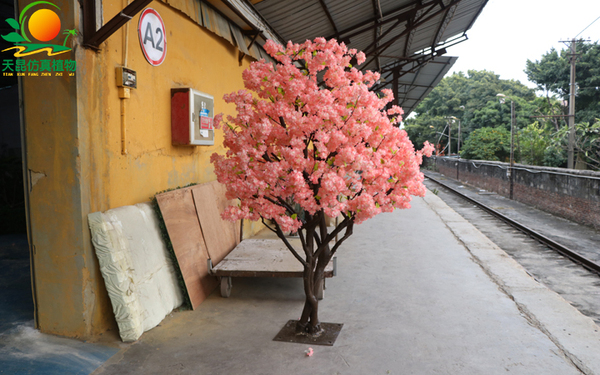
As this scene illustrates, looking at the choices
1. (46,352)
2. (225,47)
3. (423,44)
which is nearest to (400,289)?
(46,352)

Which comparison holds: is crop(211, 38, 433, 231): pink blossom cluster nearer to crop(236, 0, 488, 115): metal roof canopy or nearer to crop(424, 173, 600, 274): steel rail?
crop(236, 0, 488, 115): metal roof canopy

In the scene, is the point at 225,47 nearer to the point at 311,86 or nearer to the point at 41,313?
the point at 311,86

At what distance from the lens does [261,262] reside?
5.32m

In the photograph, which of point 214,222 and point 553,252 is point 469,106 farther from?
point 214,222

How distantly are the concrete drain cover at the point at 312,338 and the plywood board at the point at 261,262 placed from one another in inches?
27.2

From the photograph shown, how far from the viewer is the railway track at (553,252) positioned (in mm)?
A: 6914

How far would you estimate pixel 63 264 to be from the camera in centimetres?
365

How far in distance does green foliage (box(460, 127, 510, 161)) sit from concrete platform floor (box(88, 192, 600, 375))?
86.2ft

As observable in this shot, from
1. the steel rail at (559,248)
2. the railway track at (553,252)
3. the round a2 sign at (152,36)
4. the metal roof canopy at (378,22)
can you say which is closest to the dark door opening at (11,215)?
the round a2 sign at (152,36)

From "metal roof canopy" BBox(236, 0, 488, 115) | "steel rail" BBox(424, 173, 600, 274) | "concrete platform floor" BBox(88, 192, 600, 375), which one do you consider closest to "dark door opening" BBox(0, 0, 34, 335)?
"concrete platform floor" BBox(88, 192, 600, 375)

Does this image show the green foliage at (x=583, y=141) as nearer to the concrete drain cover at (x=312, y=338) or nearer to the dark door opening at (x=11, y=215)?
the concrete drain cover at (x=312, y=338)

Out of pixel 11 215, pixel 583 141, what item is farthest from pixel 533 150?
pixel 11 215

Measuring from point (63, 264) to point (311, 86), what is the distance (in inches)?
106

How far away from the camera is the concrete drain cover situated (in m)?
4.00
